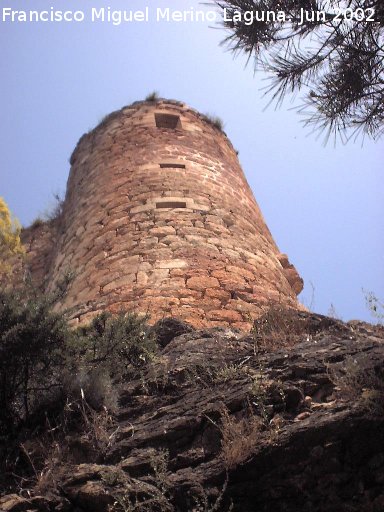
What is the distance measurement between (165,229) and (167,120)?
10.0 ft

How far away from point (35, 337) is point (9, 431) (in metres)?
0.55

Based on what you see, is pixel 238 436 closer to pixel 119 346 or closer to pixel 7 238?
pixel 119 346

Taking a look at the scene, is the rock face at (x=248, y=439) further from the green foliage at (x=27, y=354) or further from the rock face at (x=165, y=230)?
the rock face at (x=165, y=230)

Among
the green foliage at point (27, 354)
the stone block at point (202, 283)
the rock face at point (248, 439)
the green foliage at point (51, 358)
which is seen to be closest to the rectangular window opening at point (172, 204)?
the stone block at point (202, 283)

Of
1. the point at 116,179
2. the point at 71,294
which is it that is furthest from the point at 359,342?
the point at 116,179

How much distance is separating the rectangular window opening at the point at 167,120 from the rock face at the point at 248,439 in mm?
5696

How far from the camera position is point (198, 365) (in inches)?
143

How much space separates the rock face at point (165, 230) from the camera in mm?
5582

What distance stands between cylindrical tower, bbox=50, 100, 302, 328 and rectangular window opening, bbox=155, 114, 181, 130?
1cm

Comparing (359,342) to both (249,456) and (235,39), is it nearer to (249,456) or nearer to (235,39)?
(249,456)

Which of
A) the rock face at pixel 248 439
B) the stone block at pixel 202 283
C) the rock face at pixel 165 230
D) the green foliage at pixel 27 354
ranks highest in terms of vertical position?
the rock face at pixel 165 230

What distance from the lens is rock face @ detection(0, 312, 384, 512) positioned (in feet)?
8.59

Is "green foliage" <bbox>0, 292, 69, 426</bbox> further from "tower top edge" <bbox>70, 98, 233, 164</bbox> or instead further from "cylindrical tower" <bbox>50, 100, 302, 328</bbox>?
"tower top edge" <bbox>70, 98, 233, 164</bbox>

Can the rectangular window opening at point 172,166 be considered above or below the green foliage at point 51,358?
above
